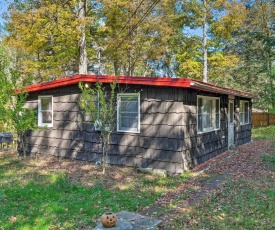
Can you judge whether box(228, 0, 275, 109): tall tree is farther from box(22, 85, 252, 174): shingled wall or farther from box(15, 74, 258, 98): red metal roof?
box(15, 74, 258, 98): red metal roof

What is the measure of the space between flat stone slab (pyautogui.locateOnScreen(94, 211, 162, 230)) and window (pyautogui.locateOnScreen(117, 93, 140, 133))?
341 centimetres

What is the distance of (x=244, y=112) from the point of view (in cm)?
1299

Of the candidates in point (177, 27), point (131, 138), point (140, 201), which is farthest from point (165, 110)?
point (177, 27)

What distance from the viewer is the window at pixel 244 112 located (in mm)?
12555

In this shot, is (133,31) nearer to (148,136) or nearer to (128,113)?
(128,113)

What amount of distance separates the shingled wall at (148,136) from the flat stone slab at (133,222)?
280cm

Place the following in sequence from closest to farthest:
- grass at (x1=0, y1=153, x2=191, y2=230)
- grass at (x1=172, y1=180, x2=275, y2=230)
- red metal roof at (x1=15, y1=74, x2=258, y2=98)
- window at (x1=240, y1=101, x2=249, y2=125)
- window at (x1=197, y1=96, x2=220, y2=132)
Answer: grass at (x1=172, y1=180, x2=275, y2=230), grass at (x1=0, y1=153, x2=191, y2=230), red metal roof at (x1=15, y1=74, x2=258, y2=98), window at (x1=197, y1=96, x2=220, y2=132), window at (x1=240, y1=101, x2=249, y2=125)

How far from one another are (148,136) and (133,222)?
340 cm

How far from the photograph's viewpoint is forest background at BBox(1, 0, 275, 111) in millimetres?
11453

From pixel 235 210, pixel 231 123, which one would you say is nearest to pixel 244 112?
pixel 231 123

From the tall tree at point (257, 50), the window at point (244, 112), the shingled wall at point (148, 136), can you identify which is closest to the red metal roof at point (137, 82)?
the shingled wall at point (148, 136)

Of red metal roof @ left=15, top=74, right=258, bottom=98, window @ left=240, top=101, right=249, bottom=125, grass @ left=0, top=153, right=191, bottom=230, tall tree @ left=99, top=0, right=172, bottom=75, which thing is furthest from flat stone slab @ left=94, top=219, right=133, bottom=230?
tall tree @ left=99, top=0, right=172, bottom=75

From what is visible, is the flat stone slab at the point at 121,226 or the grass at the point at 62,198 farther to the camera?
the grass at the point at 62,198

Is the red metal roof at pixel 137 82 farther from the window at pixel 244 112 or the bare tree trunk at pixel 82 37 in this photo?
the window at pixel 244 112
